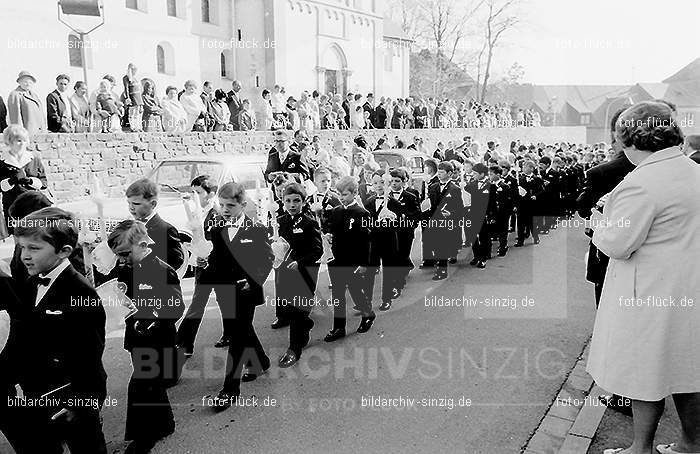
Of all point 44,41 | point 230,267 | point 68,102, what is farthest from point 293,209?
point 44,41

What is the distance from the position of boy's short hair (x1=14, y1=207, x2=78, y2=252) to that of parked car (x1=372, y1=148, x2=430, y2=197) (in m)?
13.1

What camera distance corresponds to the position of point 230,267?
5016mm

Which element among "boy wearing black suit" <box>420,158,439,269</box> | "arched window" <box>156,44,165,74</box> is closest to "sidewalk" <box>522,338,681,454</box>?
"boy wearing black suit" <box>420,158,439,269</box>

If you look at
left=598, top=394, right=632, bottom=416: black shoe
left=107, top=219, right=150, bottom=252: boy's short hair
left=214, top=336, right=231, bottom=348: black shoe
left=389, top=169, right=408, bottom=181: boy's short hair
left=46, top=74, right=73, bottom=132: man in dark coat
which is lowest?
left=214, top=336, right=231, bottom=348: black shoe

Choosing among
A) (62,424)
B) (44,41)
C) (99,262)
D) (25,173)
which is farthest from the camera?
(44,41)

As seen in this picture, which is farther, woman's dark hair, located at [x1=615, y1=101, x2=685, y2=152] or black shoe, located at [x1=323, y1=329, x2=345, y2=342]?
black shoe, located at [x1=323, y1=329, x2=345, y2=342]

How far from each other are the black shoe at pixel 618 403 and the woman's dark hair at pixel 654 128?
2.04m

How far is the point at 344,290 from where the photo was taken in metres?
6.45

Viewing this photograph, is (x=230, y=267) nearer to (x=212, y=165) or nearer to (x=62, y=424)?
(x=62, y=424)

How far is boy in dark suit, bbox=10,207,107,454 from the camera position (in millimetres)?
3281

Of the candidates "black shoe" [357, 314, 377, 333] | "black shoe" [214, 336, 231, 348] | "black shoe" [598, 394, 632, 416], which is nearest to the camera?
"black shoe" [598, 394, 632, 416]

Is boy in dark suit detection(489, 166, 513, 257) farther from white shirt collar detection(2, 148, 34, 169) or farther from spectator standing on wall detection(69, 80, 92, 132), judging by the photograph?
spectator standing on wall detection(69, 80, 92, 132)

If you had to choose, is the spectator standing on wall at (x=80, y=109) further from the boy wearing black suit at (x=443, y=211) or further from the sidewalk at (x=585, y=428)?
the sidewalk at (x=585, y=428)

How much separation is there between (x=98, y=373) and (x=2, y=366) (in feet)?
1.73
